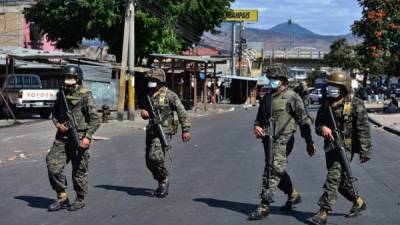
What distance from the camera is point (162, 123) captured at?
9.25 meters

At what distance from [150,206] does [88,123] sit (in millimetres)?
1375

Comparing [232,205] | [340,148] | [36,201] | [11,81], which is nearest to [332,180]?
[340,148]

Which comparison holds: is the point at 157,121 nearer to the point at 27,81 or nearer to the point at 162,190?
the point at 162,190

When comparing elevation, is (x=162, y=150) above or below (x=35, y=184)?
above

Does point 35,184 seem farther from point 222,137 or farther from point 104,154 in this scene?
point 222,137

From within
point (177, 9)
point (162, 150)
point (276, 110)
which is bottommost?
point (162, 150)

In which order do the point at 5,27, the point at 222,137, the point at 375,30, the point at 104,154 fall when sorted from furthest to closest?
the point at 5,27, the point at 375,30, the point at 222,137, the point at 104,154

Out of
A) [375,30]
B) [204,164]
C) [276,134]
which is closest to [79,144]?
[276,134]

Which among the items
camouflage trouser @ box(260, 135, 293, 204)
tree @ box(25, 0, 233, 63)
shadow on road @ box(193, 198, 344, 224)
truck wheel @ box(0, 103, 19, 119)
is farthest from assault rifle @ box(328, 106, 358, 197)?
tree @ box(25, 0, 233, 63)

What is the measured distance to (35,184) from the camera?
10906mm

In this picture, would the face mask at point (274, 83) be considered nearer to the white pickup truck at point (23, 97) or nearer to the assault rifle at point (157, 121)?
the assault rifle at point (157, 121)

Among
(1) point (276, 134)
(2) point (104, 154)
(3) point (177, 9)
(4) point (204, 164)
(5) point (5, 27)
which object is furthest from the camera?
(5) point (5, 27)

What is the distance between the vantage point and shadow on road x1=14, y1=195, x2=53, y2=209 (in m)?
8.91

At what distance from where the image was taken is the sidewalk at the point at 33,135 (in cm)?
1606
